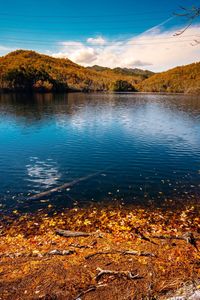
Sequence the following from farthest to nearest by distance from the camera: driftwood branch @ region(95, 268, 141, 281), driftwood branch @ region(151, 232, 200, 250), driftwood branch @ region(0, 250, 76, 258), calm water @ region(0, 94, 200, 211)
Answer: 1. calm water @ region(0, 94, 200, 211)
2. driftwood branch @ region(151, 232, 200, 250)
3. driftwood branch @ region(0, 250, 76, 258)
4. driftwood branch @ region(95, 268, 141, 281)

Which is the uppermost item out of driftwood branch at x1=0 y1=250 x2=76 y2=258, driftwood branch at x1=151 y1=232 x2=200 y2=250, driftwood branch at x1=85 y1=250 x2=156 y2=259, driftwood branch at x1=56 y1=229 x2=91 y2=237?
driftwood branch at x1=85 y1=250 x2=156 y2=259

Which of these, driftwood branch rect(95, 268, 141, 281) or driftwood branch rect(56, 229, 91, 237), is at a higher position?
driftwood branch rect(95, 268, 141, 281)

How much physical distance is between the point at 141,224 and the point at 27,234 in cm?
642

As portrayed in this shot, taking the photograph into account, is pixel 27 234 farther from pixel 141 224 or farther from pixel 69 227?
pixel 141 224

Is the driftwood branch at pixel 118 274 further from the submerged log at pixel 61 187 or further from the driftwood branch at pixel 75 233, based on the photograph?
the submerged log at pixel 61 187

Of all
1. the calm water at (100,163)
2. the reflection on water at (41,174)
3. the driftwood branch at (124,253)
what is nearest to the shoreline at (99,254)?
the driftwood branch at (124,253)

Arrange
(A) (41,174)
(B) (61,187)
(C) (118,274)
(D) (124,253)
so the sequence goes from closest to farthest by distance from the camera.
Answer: (C) (118,274)
(D) (124,253)
(B) (61,187)
(A) (41,174)

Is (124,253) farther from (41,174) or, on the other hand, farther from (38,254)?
(41,174)

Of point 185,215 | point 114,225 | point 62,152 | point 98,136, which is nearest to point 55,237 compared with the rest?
point 114,225

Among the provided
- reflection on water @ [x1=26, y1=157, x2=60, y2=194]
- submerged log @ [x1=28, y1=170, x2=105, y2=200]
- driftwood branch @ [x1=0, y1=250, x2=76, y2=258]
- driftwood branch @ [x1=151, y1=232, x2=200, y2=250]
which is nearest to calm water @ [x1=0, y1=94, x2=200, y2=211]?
reflection on water @ [x1=26, y1=157, x2=60, y2=194]

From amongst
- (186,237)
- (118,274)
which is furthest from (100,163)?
(118,274)

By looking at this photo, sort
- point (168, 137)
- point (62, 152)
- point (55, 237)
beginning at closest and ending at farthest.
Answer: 1. point (55, 237)
2. point (62, 152)
3. point (168, 137)

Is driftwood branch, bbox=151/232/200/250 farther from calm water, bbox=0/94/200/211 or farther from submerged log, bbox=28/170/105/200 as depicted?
submerged log, bbox=28/170/105/200

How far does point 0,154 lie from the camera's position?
2655 centimetres
